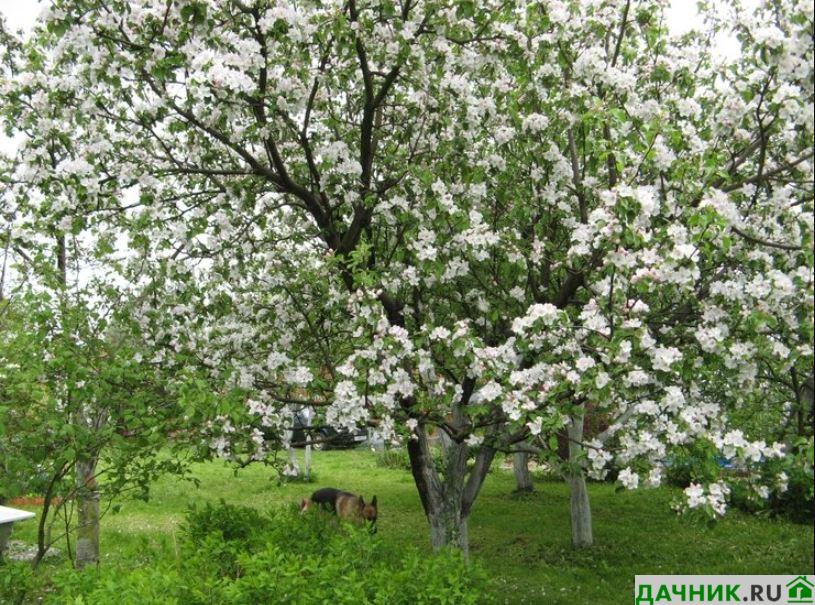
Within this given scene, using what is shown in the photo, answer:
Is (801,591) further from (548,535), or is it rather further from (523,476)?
(523,476)

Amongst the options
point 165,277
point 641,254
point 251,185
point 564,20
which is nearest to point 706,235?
point 641,254

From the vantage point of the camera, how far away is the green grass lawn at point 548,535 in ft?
35.2

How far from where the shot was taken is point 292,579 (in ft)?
17.5

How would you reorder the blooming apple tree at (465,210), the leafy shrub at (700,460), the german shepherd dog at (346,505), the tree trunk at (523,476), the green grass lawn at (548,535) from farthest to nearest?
the tree trunk at (523,476)
the german shepherd dog at (346,505)
the green grass lawn at (548,535)
the blooming apple tree at (465,210)
the leafy shrub at (700,460)

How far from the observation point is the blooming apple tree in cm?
585

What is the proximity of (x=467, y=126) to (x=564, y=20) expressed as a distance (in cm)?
139

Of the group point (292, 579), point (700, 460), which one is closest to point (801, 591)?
point (700, 460)

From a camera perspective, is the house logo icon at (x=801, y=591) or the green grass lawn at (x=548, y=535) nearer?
the house logo icon at (x=801, y=591)

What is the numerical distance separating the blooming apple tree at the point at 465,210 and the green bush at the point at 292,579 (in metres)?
1.15

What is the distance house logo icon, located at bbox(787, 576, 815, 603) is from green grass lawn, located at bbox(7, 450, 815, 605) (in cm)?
64

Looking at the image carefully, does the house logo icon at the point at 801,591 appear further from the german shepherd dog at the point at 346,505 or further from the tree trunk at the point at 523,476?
the tree trunk at the point at 523,476

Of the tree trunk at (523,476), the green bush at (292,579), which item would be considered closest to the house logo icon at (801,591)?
the green bush at (292,579)

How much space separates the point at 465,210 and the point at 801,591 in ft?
15.7

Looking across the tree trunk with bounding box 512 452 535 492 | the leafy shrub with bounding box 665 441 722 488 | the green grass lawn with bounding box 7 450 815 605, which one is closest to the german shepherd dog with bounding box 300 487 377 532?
the green grass lawn with bounding box 7 450 815 605
